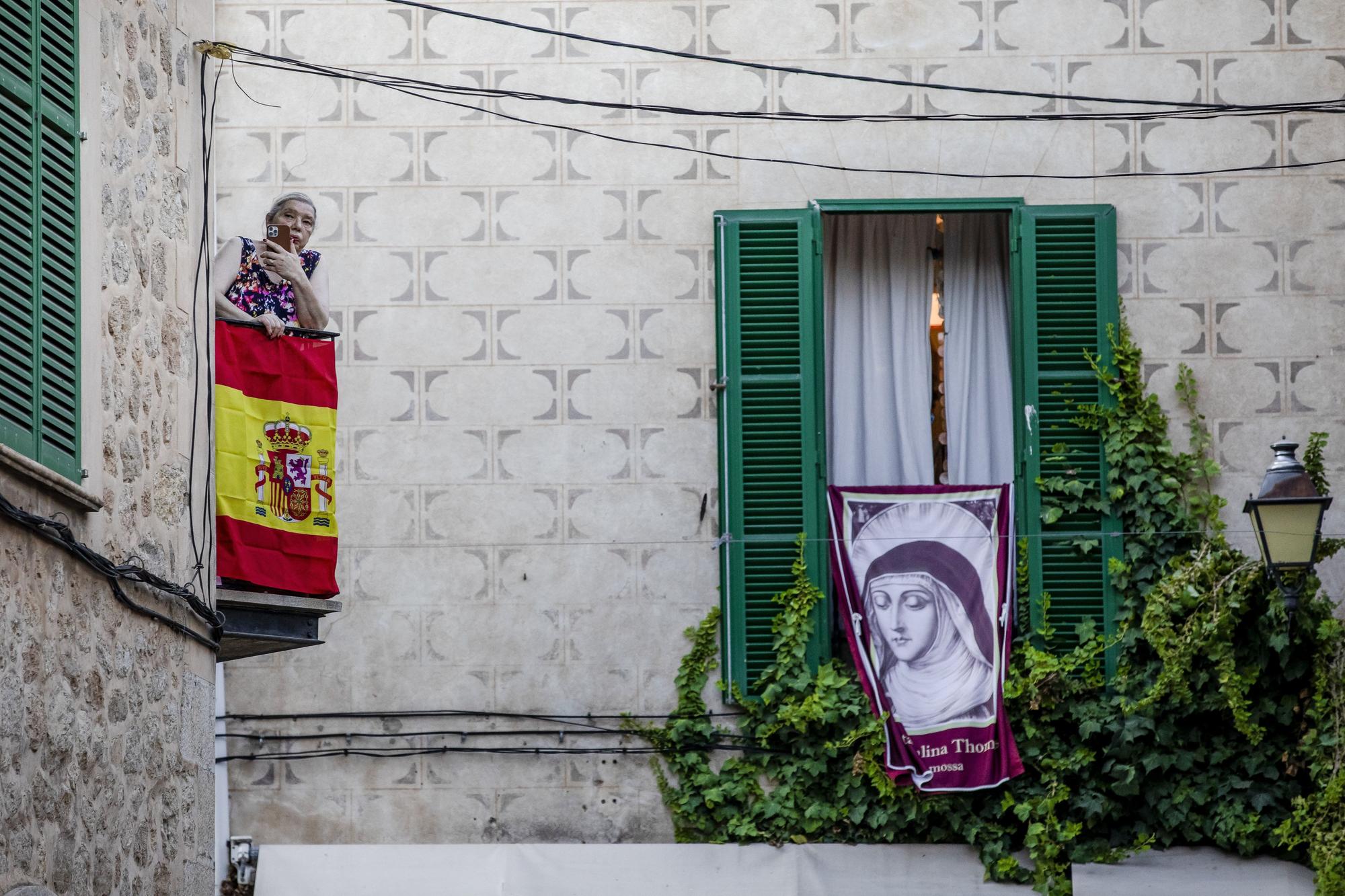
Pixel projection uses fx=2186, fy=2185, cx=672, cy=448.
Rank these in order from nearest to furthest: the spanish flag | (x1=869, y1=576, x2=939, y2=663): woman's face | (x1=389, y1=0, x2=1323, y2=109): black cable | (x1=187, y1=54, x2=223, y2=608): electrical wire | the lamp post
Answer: (x1=187, y1=54, x2=223, y2=608): electrical wire, the spanish flag, the lamp post, (x1=869, y1=576, x2=939, y2=663): woman's face, (x1=389, y1=0, x2=1323, y2=109): black cable

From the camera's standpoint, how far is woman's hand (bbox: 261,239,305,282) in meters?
9.02

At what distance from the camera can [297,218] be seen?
9.44 m

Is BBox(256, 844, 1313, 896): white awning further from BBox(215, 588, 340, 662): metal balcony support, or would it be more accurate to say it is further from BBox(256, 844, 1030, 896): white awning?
BBox(215, 588, 340, 662): metal balcony support

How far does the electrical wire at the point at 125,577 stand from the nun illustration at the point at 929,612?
4035mm

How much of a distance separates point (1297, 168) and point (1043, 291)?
1.52m

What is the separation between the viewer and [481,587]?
11.4 m

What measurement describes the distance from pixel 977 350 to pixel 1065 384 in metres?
0.56

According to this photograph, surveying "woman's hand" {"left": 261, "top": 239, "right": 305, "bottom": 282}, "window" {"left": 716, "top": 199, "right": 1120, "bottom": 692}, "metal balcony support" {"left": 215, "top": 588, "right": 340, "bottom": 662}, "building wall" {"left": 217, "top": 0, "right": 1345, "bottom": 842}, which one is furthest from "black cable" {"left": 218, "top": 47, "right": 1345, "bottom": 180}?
"metal balcony support" {"left": 215, "top": 588, "right": 340, "bottom": 662}

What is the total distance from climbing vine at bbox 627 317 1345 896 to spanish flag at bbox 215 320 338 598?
9.93 ft

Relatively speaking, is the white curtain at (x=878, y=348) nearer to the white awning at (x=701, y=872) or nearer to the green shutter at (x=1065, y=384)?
the green shutter at (x=1065, y=384)

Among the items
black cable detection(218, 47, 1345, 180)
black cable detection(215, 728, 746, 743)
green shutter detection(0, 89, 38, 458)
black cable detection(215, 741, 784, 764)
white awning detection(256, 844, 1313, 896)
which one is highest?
black cable detection(218, 47, 1345, 180)

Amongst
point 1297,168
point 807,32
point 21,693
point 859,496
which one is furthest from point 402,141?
point 21,693

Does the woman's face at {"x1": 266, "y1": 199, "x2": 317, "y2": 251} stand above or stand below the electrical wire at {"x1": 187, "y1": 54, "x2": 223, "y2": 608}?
above

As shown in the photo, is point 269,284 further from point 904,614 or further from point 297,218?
point 904,614
